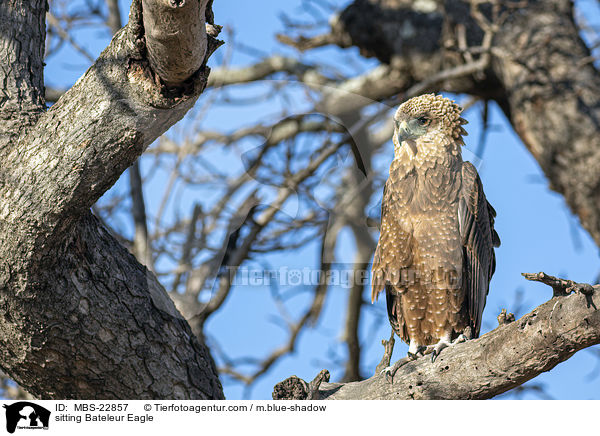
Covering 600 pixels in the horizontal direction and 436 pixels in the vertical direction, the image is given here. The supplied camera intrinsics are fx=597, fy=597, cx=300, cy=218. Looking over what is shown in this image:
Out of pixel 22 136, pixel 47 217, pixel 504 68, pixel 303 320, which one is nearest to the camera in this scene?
pixel 47 217

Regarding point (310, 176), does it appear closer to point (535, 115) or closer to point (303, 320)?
point (303, 320)

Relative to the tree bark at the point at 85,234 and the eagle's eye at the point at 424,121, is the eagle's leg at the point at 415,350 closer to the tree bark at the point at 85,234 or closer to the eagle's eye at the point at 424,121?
the eagle's eye at the point at 424,121

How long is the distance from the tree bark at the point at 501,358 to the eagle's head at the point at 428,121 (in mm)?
526

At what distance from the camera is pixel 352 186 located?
63.1 inches

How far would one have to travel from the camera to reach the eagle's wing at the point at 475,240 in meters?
1.44

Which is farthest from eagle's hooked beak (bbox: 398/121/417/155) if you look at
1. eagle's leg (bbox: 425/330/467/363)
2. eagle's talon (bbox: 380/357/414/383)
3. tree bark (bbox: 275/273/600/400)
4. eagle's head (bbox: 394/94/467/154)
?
eagle's talon (bbox: 380/357/414/383)

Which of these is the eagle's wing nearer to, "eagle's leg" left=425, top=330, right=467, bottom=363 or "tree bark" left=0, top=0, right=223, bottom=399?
"eagle's leg" left=425, top=330, right=467, bottom=363

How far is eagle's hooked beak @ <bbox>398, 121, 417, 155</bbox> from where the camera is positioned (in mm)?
1280

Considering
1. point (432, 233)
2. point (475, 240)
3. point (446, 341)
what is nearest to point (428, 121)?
point (432, 233)

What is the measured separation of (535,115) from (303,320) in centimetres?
275

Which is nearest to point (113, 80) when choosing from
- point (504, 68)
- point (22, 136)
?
point (22, 136)
